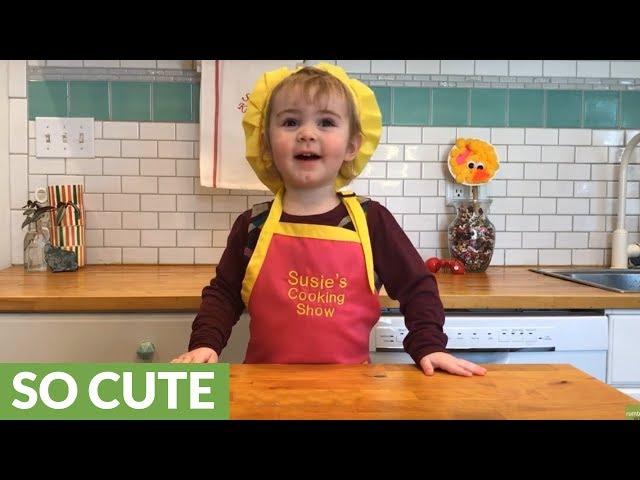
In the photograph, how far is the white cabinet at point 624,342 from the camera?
1574 millimetres

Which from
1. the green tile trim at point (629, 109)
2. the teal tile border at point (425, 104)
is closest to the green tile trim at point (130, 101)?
the teal tile border at point (425, 104)

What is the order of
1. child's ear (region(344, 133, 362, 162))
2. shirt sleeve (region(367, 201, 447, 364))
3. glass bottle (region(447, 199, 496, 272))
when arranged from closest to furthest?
shirt sleeve (region(367, 201, 447, 364)) < child's ear (region(344, 133, 362, 162)) < glass bottle (region(447, 199, 496, 272))

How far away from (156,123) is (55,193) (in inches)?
15.3

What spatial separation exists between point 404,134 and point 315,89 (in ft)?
3.32

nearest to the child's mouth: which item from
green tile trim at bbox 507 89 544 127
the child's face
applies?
the child's face

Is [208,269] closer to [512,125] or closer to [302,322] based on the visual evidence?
[302,322]

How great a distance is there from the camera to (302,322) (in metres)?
1.17

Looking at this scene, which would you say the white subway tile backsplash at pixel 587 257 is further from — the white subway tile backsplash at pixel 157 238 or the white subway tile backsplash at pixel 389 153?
the white subway tile backsplash at pixel 157 238

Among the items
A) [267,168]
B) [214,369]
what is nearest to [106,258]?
[267,168]

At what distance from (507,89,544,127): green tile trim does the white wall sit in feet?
5.47

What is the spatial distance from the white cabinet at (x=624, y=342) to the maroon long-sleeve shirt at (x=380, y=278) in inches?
25.9

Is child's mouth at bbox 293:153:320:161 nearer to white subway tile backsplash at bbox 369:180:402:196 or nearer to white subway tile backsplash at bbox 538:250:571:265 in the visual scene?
white subway tile backsplash at bbox 369:180:402:196

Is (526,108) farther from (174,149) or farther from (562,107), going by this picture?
(174,149)

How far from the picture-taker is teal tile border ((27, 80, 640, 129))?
2041 millimetres
